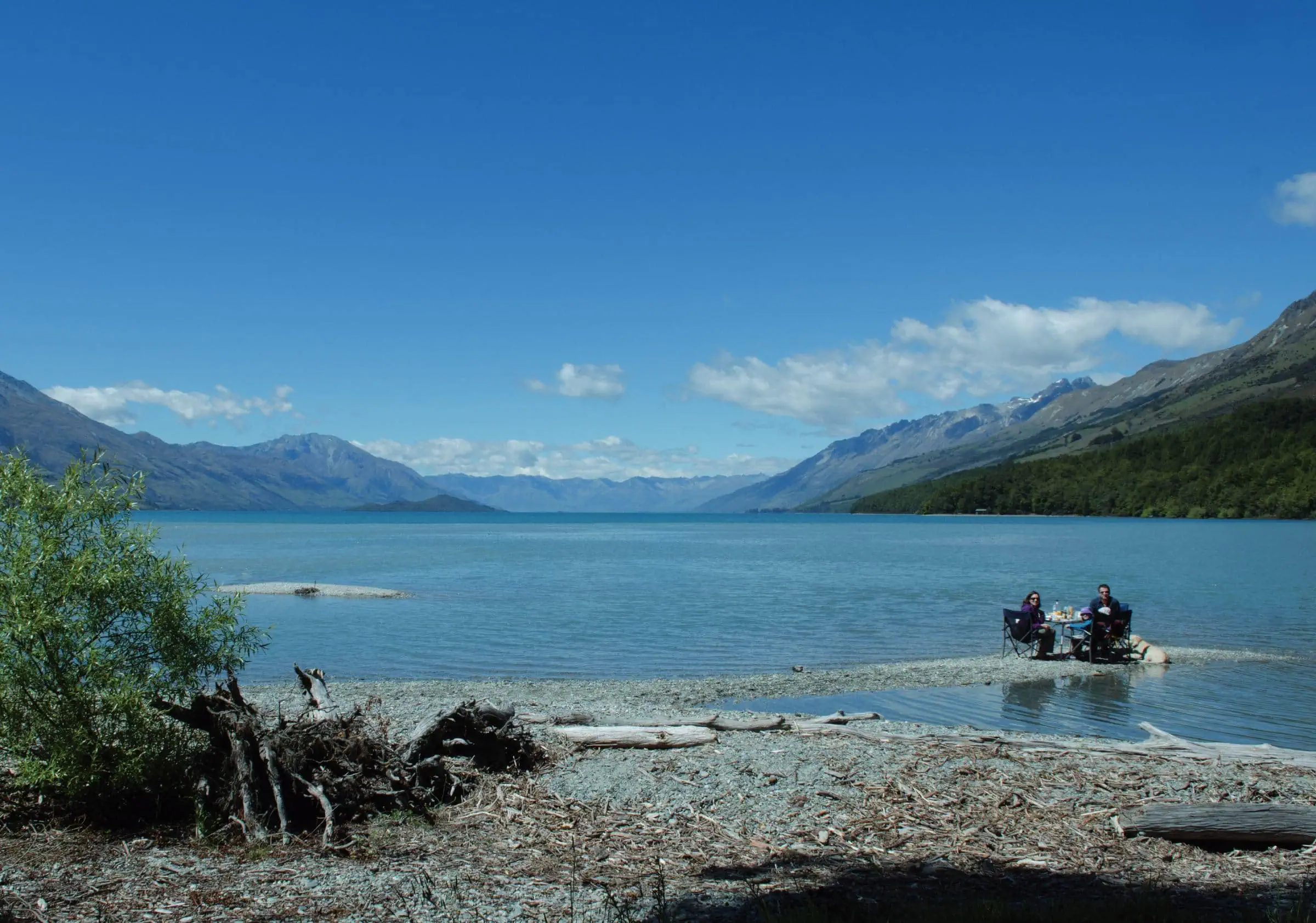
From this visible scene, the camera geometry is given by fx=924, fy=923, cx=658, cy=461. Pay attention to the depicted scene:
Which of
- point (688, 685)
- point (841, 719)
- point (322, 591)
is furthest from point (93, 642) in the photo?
point (322, 591)

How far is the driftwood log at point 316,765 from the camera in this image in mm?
10266

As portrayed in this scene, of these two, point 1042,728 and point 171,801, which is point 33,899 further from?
point 1042,728

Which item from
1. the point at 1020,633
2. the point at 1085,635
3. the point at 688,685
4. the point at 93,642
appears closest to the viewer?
the point at 93,642

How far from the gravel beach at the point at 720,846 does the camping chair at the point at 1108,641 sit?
50.9 feet

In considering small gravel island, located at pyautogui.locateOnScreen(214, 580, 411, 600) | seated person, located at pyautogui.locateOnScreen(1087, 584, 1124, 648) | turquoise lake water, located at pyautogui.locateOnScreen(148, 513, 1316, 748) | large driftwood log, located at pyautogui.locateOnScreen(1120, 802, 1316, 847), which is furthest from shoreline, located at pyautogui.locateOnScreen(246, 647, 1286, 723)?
small gravel island, located at pyautogui.locateOnScreen(214, 580, 411, 600)

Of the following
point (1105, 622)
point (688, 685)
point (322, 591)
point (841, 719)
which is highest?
point (1105, 622)

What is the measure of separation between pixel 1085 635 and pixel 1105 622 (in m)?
1.09

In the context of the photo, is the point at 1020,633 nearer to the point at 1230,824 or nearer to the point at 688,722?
the point at 688,722

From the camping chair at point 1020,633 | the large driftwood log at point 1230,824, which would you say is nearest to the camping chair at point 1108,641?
the camping chair at point 1020,633

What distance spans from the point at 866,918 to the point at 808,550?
97142 mm

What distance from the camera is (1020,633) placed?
29828 millimetres

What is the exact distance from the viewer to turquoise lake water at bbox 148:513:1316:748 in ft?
74.2

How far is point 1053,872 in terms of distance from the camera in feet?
29.1

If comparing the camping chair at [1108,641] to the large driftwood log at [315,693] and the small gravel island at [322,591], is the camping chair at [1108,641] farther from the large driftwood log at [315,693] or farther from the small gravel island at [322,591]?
the small gravel island at [322,591]
